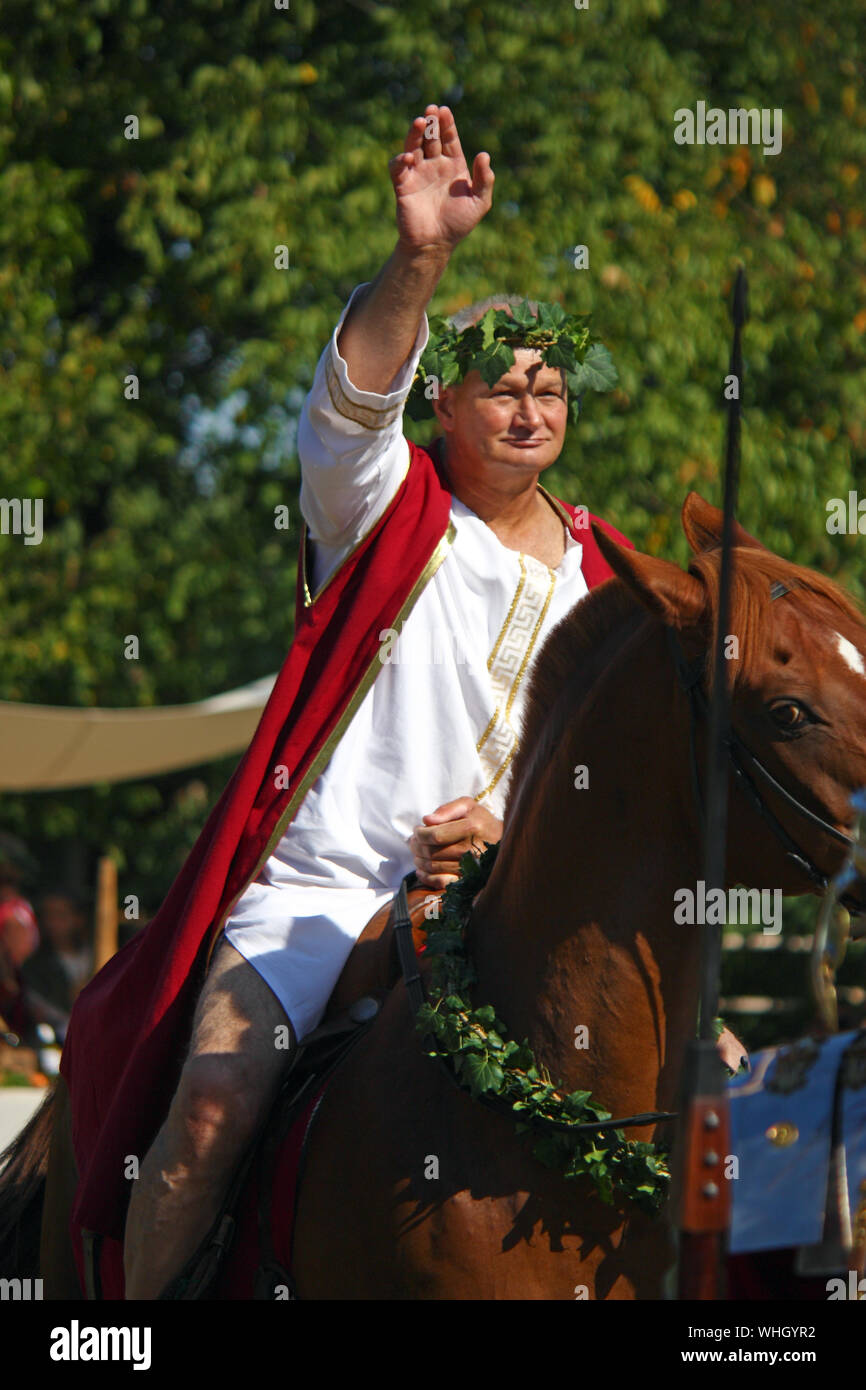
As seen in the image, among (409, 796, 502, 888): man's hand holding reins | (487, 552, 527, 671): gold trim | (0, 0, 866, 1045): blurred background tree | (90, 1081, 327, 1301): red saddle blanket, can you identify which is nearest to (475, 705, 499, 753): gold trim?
(487, 552, 527, 671): gold trim

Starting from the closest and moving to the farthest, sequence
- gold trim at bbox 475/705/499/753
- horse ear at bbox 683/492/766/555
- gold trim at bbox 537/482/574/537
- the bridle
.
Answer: the bridle < horse ear at bbox 683/492/766/555 < gold trim at bbox 475/705/499/753 < gold trim at bbox 537/482/574/537

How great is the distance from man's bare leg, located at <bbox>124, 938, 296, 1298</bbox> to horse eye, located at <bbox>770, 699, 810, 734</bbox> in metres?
1.17

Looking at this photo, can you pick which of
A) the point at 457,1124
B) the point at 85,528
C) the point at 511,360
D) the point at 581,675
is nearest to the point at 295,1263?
the point at 457,1124

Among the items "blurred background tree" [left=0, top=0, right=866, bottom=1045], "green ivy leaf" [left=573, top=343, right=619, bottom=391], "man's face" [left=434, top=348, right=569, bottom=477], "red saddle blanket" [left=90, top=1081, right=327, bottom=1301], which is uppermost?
"blurred background tree" [left=0, top=0, right=866, bottom=1045]

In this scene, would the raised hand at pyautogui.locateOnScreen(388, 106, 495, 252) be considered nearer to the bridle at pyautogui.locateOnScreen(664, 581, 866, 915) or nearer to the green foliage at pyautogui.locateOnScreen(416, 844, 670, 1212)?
the bridle at pyautogui.locateOnScreen(664, 581, 866, 915)

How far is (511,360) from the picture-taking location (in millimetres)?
3332

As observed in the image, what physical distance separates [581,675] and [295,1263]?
1184mm

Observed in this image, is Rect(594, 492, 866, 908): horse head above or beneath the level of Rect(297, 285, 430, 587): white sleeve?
beneath

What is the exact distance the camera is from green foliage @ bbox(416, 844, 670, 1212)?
8.25 ft

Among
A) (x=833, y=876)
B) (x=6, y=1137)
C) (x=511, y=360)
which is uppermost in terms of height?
(x=511, y=360)

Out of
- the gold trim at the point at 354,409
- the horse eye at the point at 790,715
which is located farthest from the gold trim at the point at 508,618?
the horse eye at the point at 790,715

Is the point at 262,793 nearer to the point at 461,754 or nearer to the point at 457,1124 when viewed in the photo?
the point at 461,754

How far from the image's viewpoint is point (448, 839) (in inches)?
118

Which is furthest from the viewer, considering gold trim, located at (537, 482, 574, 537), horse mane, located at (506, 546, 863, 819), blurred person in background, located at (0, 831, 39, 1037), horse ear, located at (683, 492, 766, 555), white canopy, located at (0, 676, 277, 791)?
white canopy, located at (0, 676, 277, 791)
